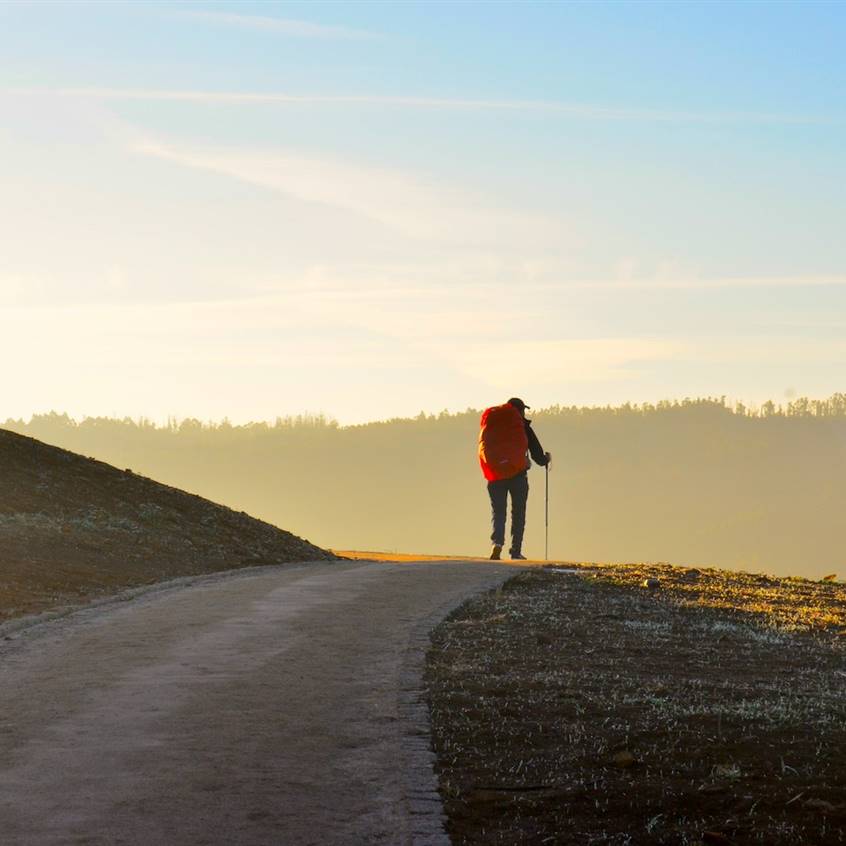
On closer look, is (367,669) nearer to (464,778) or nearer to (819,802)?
(464,778)

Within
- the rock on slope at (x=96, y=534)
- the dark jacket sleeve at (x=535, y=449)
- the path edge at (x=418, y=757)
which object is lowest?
the path edge at (x=418, y=757)

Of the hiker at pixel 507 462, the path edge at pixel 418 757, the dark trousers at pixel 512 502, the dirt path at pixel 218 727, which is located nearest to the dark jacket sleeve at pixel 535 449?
the hiker at pixel 507 462

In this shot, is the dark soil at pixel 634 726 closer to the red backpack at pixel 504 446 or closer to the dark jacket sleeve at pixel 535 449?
the red backpack at pixel 504 446

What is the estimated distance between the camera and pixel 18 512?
25766mm

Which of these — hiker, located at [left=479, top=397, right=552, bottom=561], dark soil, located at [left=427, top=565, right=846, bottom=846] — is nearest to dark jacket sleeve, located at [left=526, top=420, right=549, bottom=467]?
hiker, located at [left=479, top=397, right=552, bottom=561]

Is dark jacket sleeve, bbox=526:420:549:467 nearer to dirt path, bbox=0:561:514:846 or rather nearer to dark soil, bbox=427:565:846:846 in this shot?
dark soil, bbox=427:565:846:846

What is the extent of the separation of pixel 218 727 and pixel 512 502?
20026mm

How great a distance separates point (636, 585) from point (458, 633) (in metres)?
8.27

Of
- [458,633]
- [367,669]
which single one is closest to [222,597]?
[458,633]

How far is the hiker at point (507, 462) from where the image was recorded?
3005 centimetres

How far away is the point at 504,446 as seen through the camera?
99.0 ft

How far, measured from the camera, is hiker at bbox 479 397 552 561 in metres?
30.0

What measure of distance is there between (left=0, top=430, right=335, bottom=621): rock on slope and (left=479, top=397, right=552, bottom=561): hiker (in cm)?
379

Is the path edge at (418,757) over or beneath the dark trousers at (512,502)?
beneath
